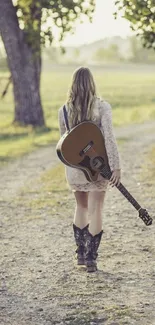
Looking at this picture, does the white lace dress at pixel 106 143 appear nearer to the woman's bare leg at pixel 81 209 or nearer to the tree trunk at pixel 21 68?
the woman's bare leg at pixel 81 209

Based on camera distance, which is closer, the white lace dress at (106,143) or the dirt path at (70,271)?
the dirt path at (70,271)

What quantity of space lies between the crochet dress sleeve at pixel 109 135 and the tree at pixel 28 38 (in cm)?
1568

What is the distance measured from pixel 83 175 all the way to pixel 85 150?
270mm

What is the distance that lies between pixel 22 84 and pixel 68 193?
12581 millimetres

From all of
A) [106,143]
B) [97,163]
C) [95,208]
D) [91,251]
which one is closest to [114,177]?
[97,163]

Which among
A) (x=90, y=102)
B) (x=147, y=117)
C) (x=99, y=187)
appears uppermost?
(x=90, y=102)

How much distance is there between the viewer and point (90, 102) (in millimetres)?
7512

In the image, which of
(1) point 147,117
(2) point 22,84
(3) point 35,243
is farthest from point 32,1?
(3) point 35,243

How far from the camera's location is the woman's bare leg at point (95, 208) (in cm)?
785

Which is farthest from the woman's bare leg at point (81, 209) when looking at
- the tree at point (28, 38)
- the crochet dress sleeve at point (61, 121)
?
the tree at point (28, 38)

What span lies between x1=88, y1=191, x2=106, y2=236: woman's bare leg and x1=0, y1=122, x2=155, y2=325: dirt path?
42 cm

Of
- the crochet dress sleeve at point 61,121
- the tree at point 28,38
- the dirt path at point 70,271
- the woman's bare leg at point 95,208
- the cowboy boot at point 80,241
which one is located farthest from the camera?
the tree at point 28,38

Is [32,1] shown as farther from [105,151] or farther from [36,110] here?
[105,151]

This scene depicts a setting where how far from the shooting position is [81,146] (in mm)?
7562
